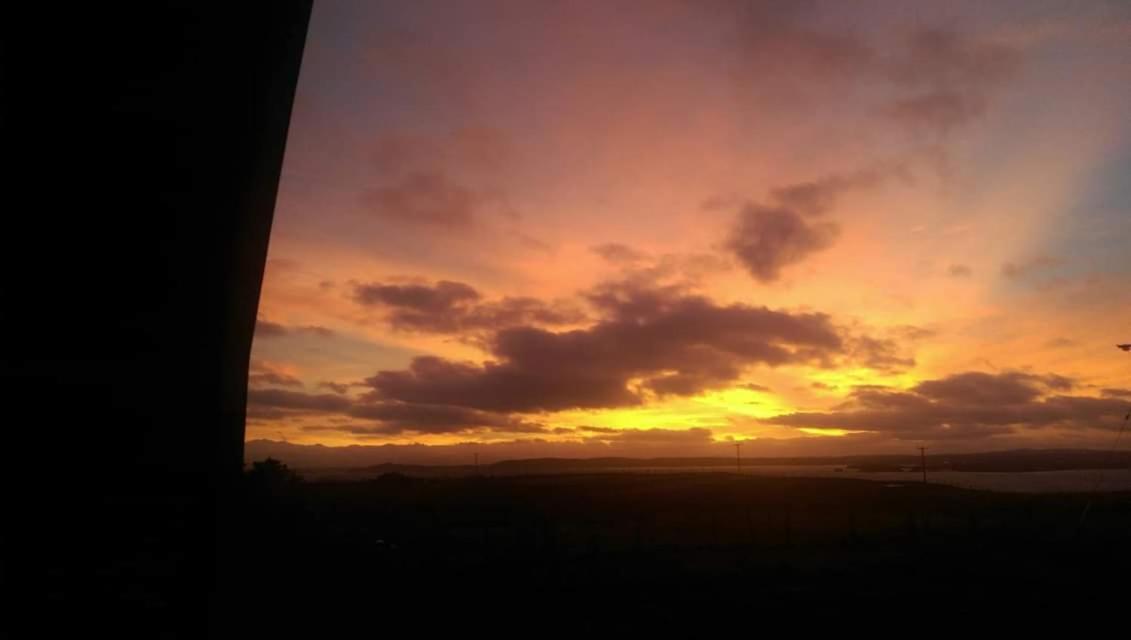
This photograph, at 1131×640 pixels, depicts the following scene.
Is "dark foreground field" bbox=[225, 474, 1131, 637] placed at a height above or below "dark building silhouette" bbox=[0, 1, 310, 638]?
below

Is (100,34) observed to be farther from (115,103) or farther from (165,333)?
(165,333)

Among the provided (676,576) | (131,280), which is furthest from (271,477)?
(131,280)

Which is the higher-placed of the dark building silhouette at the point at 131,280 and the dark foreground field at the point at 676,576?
the dark building silhouette at the point at 131,280

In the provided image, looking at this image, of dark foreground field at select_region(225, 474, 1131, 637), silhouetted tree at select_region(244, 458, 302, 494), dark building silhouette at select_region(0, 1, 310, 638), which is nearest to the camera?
dark building silhouette at select_region(0, 1, 310, 638)

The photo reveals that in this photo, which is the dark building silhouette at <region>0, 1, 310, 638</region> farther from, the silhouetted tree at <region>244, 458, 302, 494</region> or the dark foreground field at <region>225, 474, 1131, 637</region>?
the silhouetted tree at <region>244, 458, 302, 494</region>

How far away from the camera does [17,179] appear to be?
1919 mm

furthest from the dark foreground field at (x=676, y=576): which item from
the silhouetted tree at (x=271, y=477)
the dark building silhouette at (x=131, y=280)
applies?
the dark building silhouette at (x=131, y=280)

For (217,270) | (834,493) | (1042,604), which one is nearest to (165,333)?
(217,270)

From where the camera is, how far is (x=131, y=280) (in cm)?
216

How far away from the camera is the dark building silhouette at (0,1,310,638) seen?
1.94 meters

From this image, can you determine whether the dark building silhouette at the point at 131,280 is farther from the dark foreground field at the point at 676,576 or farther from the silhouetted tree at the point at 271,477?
the silhouetted tree at the point at 271,477

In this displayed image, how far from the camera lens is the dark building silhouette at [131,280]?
1938 millimetres

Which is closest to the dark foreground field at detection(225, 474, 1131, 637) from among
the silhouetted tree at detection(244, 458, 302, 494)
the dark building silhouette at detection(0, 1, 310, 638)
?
the silhouetted tree at detection(244, 458, 302, 494)

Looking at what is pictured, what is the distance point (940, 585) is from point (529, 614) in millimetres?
10686
